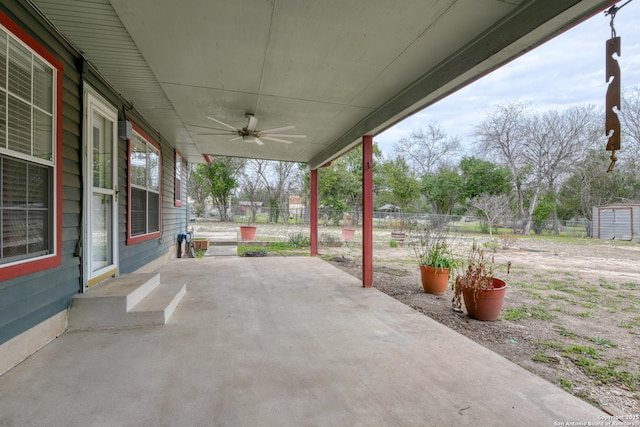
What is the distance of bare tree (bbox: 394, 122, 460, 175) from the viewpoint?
88.9 ft

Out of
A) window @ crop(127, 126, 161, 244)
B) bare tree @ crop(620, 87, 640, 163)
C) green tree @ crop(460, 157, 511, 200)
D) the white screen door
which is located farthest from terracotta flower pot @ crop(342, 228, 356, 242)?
bare tree @ crop(620, 87, 640, 163)

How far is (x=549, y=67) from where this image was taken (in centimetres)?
1662

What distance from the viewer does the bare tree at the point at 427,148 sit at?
2711 centimetres

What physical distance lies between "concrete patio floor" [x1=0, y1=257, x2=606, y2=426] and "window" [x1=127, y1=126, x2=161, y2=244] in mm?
1960

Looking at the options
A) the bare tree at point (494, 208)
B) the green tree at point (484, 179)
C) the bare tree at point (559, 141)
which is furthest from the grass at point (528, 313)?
the bare tree at point (559, 141)

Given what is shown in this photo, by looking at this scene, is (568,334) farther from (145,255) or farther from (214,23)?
(145,255)

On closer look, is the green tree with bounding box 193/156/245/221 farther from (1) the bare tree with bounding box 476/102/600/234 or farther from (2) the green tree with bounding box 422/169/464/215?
(1) the bare tree with bounding box 476/102/600/234

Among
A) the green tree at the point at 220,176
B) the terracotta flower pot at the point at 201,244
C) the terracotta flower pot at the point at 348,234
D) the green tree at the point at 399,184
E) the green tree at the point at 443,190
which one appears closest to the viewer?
the terracotta flower pot at the point at 201,244

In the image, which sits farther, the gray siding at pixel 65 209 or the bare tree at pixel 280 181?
the bare tree at pixel 280 181

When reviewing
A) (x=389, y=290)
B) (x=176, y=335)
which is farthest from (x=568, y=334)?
(x=176, y=335)

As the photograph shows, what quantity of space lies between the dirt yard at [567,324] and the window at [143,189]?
3.86 metres

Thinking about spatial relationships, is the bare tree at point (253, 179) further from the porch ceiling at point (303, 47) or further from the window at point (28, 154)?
the window at point (28, 154)

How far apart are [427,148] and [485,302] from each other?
2655cm

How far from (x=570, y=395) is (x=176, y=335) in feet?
9.95
